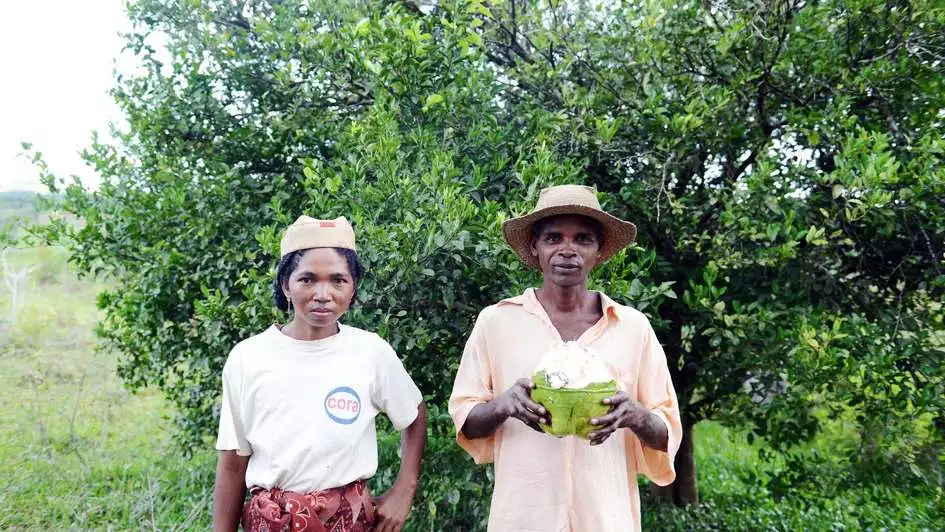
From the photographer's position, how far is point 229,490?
7.00 ft

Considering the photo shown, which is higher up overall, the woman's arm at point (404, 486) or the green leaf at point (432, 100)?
the green leaf at point (432, 100)

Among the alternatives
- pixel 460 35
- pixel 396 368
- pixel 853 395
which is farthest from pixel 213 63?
pixel 853 395

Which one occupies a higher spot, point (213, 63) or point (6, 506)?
point (213, 63)

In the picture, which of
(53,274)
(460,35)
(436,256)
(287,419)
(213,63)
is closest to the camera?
(287,419)

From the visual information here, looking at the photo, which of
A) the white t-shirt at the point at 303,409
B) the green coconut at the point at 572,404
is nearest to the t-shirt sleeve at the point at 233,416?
the white t-shirt at the point at 303,409

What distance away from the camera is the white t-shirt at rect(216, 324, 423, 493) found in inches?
80.2

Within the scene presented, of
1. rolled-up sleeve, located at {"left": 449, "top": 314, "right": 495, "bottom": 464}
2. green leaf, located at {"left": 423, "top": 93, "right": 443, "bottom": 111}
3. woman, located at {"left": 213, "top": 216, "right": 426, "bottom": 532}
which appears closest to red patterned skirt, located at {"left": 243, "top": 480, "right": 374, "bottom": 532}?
woman, located at {"left": 213, "top": 216, "right": 426, "bottom": 532}

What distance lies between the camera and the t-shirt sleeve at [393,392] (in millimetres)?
2229

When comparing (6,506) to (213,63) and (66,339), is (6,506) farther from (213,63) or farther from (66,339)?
(66,339)

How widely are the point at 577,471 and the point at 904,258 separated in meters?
2.87

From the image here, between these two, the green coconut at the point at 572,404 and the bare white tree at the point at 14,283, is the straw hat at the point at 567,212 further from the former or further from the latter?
the bare white tree at the point at 14,283

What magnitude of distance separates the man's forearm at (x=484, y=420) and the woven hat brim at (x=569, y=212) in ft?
1.91

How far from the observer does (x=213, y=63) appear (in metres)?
4.43

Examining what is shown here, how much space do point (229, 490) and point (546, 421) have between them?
0.96 metres
